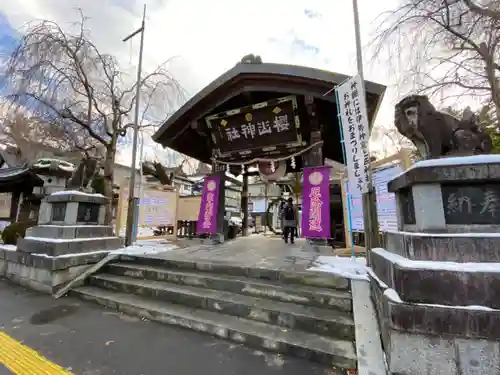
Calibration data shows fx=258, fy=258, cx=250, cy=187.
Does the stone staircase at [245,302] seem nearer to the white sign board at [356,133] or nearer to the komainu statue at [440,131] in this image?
the white sign board at [356,133]

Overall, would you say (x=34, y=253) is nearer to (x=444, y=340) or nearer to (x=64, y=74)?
(x=444, y=340)

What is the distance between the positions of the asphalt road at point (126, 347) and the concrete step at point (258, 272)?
1343 mm

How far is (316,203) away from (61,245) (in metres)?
6.31

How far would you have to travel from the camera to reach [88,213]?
21.3 ft

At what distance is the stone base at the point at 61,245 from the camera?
5.62 m

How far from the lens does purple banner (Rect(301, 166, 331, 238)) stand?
23.4ft

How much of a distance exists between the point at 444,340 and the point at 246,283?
8.94 ft

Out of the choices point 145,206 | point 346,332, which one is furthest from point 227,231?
point 346,332

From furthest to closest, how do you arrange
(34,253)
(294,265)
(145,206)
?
(145,206) → (34,253) → (294,265)

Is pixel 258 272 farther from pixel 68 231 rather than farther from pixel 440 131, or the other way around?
pixel 68 231

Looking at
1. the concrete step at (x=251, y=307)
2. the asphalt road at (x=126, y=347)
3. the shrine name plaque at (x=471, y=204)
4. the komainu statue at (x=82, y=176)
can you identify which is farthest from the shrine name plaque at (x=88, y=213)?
the shrine name plaque at (x=471, y=204)

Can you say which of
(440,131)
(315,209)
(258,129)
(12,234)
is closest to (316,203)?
(315,209)

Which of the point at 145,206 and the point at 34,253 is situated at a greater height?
the point at 145,206

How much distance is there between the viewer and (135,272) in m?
5.53
